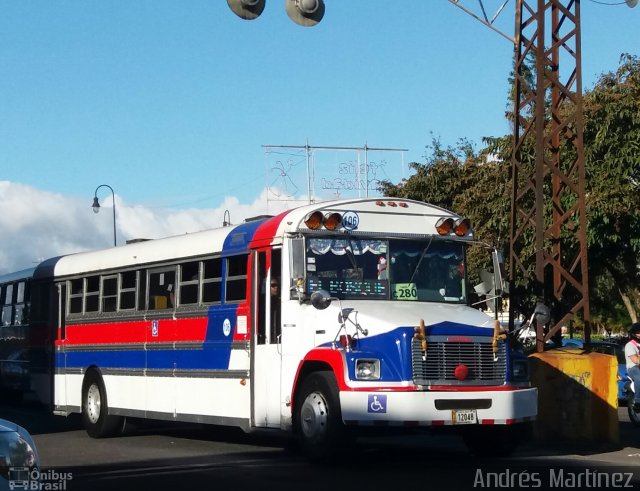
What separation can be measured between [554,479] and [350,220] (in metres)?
3.79

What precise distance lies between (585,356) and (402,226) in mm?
3377

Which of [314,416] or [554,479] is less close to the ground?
[314,416]

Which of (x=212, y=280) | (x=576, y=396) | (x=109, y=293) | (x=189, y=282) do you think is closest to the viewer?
(x=212, y=280)

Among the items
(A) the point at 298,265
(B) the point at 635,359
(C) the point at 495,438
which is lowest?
(C) the point at 495,438

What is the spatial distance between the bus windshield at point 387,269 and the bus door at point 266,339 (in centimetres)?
59

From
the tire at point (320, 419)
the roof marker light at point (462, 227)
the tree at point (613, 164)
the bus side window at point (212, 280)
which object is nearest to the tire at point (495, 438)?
the tire at point (320, 419)

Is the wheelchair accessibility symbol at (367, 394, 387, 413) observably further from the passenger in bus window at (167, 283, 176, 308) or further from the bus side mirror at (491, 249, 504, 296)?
the passenger in bus window at (167, 283, 176, 308)

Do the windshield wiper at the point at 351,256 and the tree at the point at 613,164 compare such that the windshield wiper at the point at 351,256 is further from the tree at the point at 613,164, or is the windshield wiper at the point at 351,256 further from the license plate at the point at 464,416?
the tree at the point at 613,164

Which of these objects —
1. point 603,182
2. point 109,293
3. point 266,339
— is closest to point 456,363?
point 266,339

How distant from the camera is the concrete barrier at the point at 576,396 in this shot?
1452cm

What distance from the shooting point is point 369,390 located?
37.9 ft

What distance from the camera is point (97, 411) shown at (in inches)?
673

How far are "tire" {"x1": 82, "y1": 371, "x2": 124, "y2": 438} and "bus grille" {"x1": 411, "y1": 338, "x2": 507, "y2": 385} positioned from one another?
662cm

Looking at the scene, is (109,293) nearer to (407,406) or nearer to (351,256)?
(351,256)
